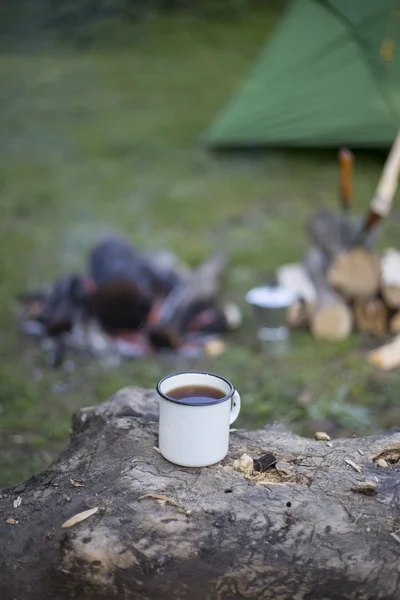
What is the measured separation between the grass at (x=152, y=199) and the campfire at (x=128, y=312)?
114 millimetres

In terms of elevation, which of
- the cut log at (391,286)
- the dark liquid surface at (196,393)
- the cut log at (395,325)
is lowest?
the cut log at (395,325)

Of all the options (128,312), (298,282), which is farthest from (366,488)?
(298,282)

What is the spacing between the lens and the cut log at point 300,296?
3979 mm

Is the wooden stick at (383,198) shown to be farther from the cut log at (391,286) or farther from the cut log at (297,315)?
the cut log at (297,315)

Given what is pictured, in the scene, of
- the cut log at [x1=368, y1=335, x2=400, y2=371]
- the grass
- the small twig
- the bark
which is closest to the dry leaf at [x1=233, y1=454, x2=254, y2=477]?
the bark

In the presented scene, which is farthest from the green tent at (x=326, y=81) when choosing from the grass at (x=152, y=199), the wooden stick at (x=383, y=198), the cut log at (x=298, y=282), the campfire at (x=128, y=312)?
the campfire at (x=128, y=312)

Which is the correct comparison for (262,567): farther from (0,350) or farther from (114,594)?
(0,350)

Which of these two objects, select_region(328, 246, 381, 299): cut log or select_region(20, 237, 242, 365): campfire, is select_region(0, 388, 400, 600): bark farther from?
A: select_region(328, 246, 381, 299): cut log

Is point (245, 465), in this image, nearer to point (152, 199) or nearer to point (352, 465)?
point (352, 465)

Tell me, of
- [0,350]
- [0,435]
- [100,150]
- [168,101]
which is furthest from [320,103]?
[0,435]

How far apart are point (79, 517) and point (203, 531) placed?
0.77 ft

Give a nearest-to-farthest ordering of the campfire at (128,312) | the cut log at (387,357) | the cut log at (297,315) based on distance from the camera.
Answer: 1. the cut log at (387,357)
2. the campfire at (128,312)
3. the cut log at (297,315)

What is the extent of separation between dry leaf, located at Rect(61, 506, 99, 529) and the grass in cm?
135

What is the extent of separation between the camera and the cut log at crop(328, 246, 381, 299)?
12.7 ft
